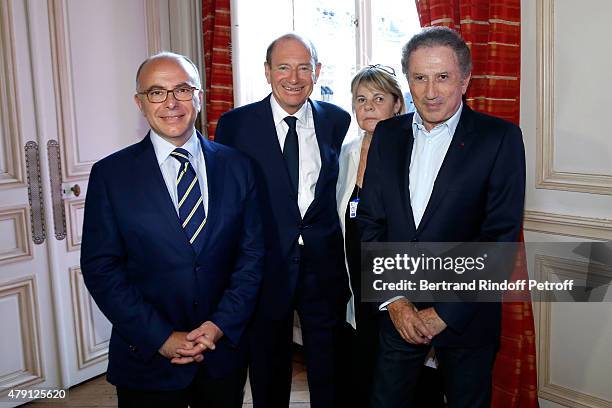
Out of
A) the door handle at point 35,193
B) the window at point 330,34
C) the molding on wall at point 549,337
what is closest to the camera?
the molding on wall at point 549,337

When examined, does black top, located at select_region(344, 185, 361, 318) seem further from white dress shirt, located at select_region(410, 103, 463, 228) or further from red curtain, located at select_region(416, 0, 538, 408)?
red curtain, located at select_region(416, 0, 538, 408)

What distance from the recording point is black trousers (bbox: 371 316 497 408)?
5.94 ft

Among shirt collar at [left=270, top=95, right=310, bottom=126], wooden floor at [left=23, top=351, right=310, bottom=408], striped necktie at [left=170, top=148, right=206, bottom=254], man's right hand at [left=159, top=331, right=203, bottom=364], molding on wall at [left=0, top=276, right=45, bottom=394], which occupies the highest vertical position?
shirt collar at [left=270, top=95, right=310, bottom=126]

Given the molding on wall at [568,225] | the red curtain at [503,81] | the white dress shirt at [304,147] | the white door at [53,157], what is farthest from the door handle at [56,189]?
the molding on wall at [568,225]

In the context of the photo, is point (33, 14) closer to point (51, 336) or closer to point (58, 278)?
point (58, 278)

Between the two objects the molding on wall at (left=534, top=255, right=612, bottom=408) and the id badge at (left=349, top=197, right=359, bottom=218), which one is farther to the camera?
the molding on wall at (left=534, top=255, right=612, bottom=408)

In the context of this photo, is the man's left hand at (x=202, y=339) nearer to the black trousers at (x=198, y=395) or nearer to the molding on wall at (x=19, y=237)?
the black trousers at (x=198, y=395)

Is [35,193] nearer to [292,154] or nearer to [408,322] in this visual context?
[292,154]

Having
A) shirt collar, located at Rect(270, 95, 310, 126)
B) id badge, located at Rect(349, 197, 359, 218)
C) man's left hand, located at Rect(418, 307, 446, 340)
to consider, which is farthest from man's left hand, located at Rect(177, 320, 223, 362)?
shirt collar, located at Rect(270, 95, 310, 126)

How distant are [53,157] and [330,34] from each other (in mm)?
1552

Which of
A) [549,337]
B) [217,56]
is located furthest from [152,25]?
[549,337]

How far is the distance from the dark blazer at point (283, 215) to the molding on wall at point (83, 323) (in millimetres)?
1359

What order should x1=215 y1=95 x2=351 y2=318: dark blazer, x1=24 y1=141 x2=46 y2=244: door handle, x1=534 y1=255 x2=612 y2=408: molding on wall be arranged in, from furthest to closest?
1. x1=24 y1=141 x2=46 y2=244: door handle
2. x1=534 y1=255 x2=612 y2=408: molding on wall
3. x1=215 y1=95 x2=351 y2=318: dark blazer

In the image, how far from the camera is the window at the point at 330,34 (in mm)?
3186
